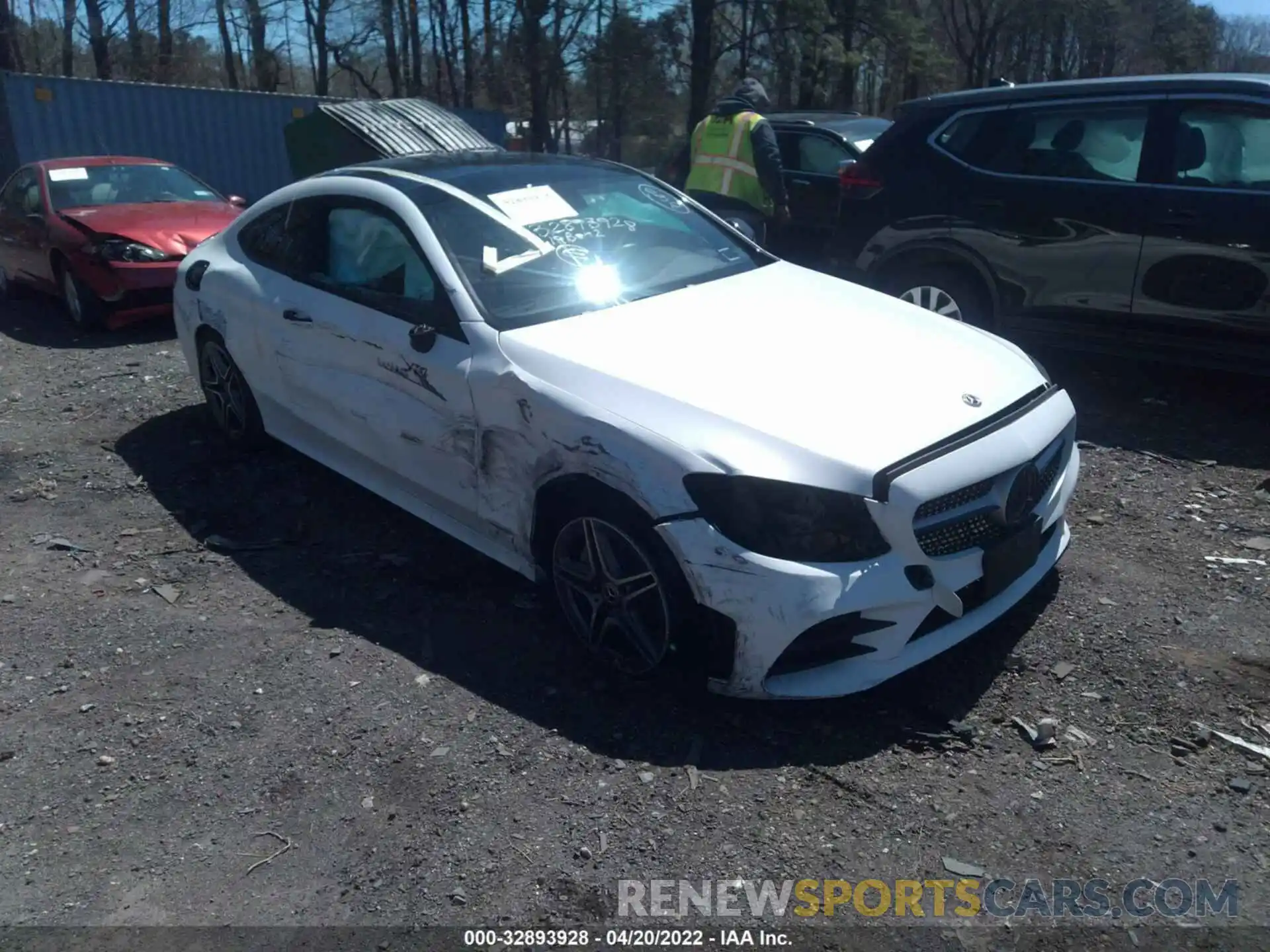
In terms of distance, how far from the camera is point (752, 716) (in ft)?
11.5

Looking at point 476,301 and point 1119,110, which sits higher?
point 1119,110

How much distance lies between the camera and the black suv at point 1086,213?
18.8 feet

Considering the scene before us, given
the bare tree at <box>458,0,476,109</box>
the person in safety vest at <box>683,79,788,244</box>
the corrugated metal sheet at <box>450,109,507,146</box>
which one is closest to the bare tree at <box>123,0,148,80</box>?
the bare tree at <box>458,0,476,109</box>

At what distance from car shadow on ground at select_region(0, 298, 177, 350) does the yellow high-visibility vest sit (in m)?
4.25

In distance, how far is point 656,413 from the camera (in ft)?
11.3

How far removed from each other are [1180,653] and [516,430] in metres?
2.39

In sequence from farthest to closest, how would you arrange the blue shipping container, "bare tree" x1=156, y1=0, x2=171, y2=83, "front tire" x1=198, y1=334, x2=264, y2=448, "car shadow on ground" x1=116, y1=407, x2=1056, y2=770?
"bare tree" x1=156, y1=0, x2=171, y2=83 < the blue shipping container < "front tire" x1=198, y1=334, x2=264, y2=448 < "car shadow on ground" x1=116, y1=407, x2=1056, y2=770

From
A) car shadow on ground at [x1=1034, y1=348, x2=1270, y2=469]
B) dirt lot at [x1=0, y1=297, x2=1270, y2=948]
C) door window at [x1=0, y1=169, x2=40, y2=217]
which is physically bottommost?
dirt lot at [x1=0, y1=297, x2=1270, y2=948]

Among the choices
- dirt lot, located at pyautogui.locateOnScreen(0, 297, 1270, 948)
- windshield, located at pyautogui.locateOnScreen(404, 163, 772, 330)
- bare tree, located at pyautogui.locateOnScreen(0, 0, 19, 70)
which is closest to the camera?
dirt lot, located at pyautogui.locateOnScreen(0, 297, 1270, 948)

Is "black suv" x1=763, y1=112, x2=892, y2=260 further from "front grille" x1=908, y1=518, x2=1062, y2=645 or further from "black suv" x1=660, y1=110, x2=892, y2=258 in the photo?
"front grille" x1=908, y1=518, x2=1062, y2=645

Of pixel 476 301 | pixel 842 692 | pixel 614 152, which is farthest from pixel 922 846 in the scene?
pixel 614 152

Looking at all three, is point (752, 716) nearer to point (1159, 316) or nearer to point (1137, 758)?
point (1137, 758)

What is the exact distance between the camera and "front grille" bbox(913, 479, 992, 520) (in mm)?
3268

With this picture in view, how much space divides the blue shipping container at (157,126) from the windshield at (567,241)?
12.5 meters
